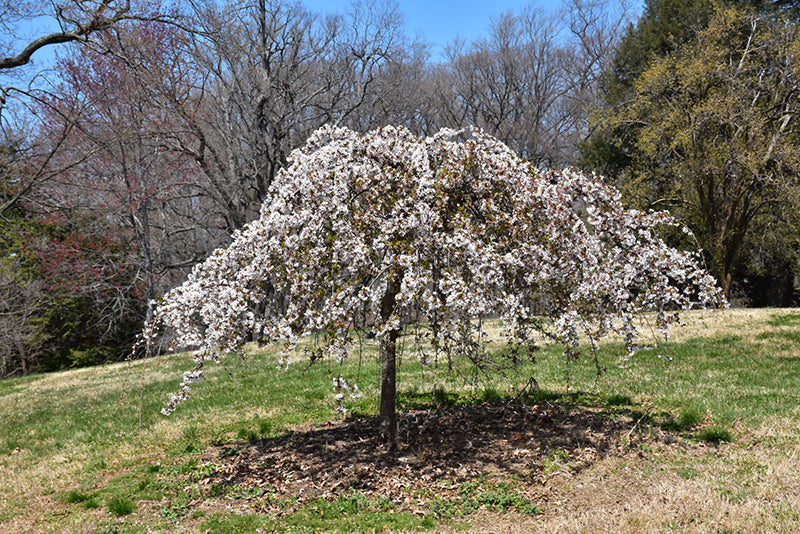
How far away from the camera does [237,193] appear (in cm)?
2422

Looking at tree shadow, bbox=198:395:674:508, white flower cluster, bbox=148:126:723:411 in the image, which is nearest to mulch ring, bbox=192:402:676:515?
tree shadow, bbox=198:395:674:508

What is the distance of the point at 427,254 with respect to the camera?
19.2 feet

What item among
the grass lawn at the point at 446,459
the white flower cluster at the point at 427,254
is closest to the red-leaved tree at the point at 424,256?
the white flower cluster at the point at 427,254

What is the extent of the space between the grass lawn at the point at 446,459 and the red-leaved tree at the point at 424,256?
113 cm

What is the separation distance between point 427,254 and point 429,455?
266cm

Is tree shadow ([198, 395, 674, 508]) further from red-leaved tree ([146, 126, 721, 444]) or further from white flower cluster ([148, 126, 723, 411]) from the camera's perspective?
white flower cluster ([148, 126, 723, 411])

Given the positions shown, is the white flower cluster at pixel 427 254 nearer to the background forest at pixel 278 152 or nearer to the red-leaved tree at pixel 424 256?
the red-leaved tree at pixel 424 256

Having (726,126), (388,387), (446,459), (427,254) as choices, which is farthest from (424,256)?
(726,126)

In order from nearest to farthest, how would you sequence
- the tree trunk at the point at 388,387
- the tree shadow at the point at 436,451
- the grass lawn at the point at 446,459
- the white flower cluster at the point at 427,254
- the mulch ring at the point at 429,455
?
1. the grass lawn at the point at 446,459
2. the white flower cluster at the point at 427,254
3. the mulch ring at the point at 429,455
4. the tree shadow at the point at 436,451
5. the tree trunk at the point at 388,387

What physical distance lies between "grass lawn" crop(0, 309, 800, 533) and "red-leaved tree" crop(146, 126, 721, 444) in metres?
1.13

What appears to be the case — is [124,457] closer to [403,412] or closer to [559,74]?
[403,412]

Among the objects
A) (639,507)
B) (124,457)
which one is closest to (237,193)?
(124,457)

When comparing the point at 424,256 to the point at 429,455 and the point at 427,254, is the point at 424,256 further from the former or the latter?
the point at 429,455

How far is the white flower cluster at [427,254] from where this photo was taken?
5.81m
